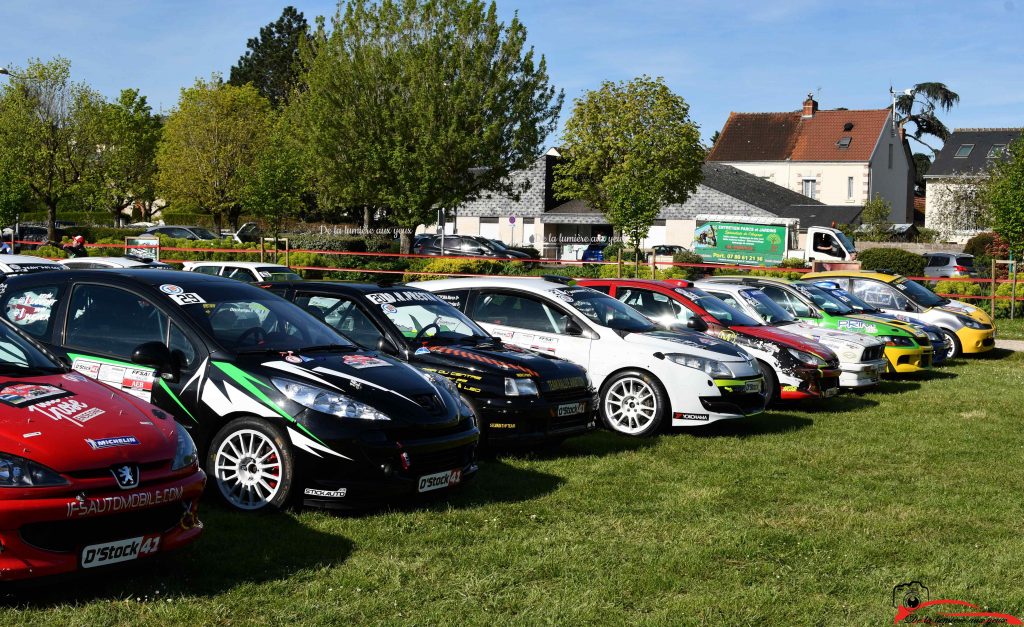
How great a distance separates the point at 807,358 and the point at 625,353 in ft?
9.93

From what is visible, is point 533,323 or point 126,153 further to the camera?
point 126,153

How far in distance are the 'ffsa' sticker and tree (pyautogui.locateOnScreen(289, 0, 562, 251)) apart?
30.9m

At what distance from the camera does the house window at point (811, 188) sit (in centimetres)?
6844

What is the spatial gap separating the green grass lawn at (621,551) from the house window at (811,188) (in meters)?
61.6

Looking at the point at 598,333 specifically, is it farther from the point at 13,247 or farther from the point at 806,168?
the point at 806,168

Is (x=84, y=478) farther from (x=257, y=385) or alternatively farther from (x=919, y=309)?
(x=919, y=309)

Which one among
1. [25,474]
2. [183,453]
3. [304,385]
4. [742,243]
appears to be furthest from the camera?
[742,243]

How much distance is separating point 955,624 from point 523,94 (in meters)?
35.3

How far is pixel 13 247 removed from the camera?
29.7m

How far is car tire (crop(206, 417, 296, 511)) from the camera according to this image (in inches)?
256

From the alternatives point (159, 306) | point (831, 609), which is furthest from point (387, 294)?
point (831, 609)

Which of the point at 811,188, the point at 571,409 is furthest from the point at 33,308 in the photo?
the point at 811,188

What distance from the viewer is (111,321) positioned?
287 inches

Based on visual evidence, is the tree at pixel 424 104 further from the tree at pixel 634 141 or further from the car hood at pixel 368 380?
the car hood at pixel 368 380
